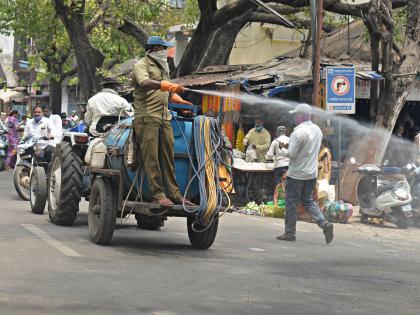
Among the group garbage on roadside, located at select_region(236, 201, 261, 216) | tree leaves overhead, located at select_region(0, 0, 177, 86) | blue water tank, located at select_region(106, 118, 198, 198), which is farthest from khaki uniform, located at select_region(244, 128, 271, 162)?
blue water tank, located at select_region(106, 118, 198, 198)

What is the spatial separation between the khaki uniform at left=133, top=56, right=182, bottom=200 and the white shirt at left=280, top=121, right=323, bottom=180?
2.64 metres

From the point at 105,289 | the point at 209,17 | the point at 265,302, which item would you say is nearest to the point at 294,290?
the point at 265,302

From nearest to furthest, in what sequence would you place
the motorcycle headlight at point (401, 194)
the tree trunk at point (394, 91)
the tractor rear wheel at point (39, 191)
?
the tractor rear wheel at point (39, 191), the motorcycle headlight at point (401, 194), the tree trunk at point (394, 91)

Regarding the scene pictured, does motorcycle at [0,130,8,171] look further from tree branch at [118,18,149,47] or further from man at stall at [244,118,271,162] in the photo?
man at stall at [244,118,271,162]

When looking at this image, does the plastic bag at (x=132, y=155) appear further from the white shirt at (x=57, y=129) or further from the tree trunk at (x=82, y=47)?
the tree trunk at (x=82, y=47)

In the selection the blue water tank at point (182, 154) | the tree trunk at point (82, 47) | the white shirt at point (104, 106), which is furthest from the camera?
the tree trunk at point (82, 47)

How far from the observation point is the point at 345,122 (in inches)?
730

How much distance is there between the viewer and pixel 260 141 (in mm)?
18438

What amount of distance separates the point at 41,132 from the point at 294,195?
5.57 meters

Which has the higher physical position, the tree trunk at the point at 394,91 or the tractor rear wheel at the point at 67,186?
the tree trunk at the point at 394,91

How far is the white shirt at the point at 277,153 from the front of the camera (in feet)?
54.0

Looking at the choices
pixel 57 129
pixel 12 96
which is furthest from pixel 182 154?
pixel 12 96

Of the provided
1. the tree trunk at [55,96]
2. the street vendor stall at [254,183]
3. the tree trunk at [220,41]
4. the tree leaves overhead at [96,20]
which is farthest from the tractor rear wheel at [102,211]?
the tree trunk at [55,96]

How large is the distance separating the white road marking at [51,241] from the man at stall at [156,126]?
3.57ft
